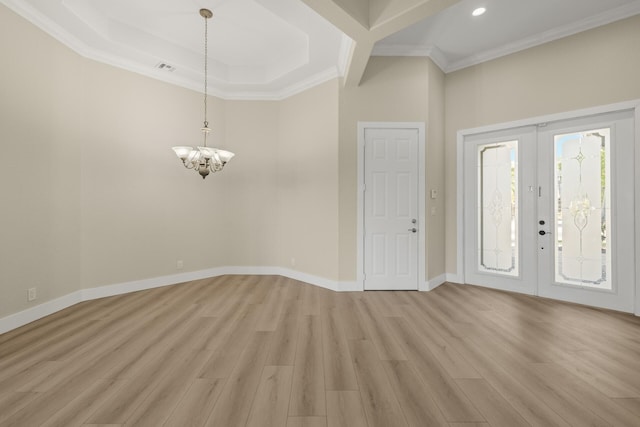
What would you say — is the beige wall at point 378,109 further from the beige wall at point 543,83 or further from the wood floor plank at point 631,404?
the wood floor plank at point 631,404

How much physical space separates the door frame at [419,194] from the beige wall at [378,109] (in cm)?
6

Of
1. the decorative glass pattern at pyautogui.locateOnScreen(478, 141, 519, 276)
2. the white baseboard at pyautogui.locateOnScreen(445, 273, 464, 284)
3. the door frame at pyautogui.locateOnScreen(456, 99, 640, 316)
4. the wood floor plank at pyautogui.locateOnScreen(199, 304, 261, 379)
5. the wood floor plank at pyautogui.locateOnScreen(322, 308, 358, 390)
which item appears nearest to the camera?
the wood floor plank at pyautogui.locateOnScreen(322, 308, 358, 390)

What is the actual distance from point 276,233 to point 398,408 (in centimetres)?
359

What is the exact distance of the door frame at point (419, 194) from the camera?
3.87 meters

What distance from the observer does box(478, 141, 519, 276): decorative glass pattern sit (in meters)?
3.82

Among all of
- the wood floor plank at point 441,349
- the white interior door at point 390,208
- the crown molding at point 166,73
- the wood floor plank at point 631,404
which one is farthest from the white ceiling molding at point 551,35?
the wood floor plank at point 631,404

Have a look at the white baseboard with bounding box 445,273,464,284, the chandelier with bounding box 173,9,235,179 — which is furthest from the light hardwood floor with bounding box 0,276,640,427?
the chandelier with bounding box 173,9,235,179

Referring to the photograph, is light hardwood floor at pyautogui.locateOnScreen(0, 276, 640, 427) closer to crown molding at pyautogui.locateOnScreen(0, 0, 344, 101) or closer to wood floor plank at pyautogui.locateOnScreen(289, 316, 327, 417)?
wood floor plank at pyautogui.locateOnScreen(289, 316, 327, 417)

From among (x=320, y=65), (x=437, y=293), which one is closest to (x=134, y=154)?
(x=320, y=65)

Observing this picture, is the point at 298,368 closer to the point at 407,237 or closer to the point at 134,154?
the point at 407,237

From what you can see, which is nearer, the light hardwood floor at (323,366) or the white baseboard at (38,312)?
the light hardwood floor at (323,366)

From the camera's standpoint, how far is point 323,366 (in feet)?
6.63

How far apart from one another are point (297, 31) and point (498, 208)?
3958 millimetres

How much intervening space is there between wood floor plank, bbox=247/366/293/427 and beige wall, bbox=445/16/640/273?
3.42m
